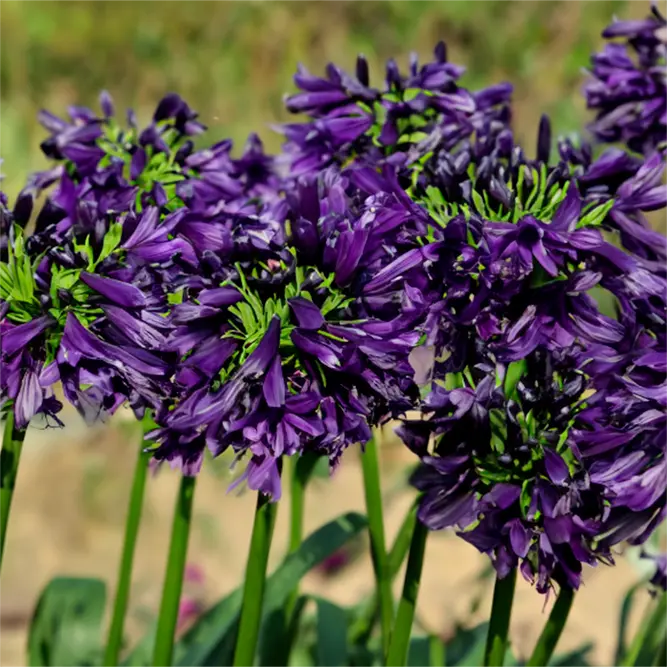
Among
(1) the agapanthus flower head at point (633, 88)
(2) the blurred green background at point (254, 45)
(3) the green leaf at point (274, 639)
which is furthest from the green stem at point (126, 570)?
(2) the blurred green background at point (254, 45)

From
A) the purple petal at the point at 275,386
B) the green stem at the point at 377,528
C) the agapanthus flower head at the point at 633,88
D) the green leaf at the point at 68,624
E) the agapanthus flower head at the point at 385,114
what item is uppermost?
the agapanthus flower head at the point at 633,88

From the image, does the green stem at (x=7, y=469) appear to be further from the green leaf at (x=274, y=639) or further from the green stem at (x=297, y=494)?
the green leaf at (x=274, y=639)

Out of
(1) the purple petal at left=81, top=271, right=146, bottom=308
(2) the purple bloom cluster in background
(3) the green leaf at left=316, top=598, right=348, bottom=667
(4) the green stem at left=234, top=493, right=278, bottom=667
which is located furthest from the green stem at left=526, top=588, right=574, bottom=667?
(3) the green leaf at left=316, top=598, right=348, bottom=667

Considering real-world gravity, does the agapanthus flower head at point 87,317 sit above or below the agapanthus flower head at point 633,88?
below

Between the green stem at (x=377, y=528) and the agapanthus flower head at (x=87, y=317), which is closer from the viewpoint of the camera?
the agapanthus flower head at (x=87, y=317)

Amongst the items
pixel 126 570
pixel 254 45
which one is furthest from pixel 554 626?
pixel 254 45

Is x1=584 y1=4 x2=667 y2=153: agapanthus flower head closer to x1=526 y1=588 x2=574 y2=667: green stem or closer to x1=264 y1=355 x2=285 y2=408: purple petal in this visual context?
x1=526 y1=588 x2=574 y2=667: green stem
